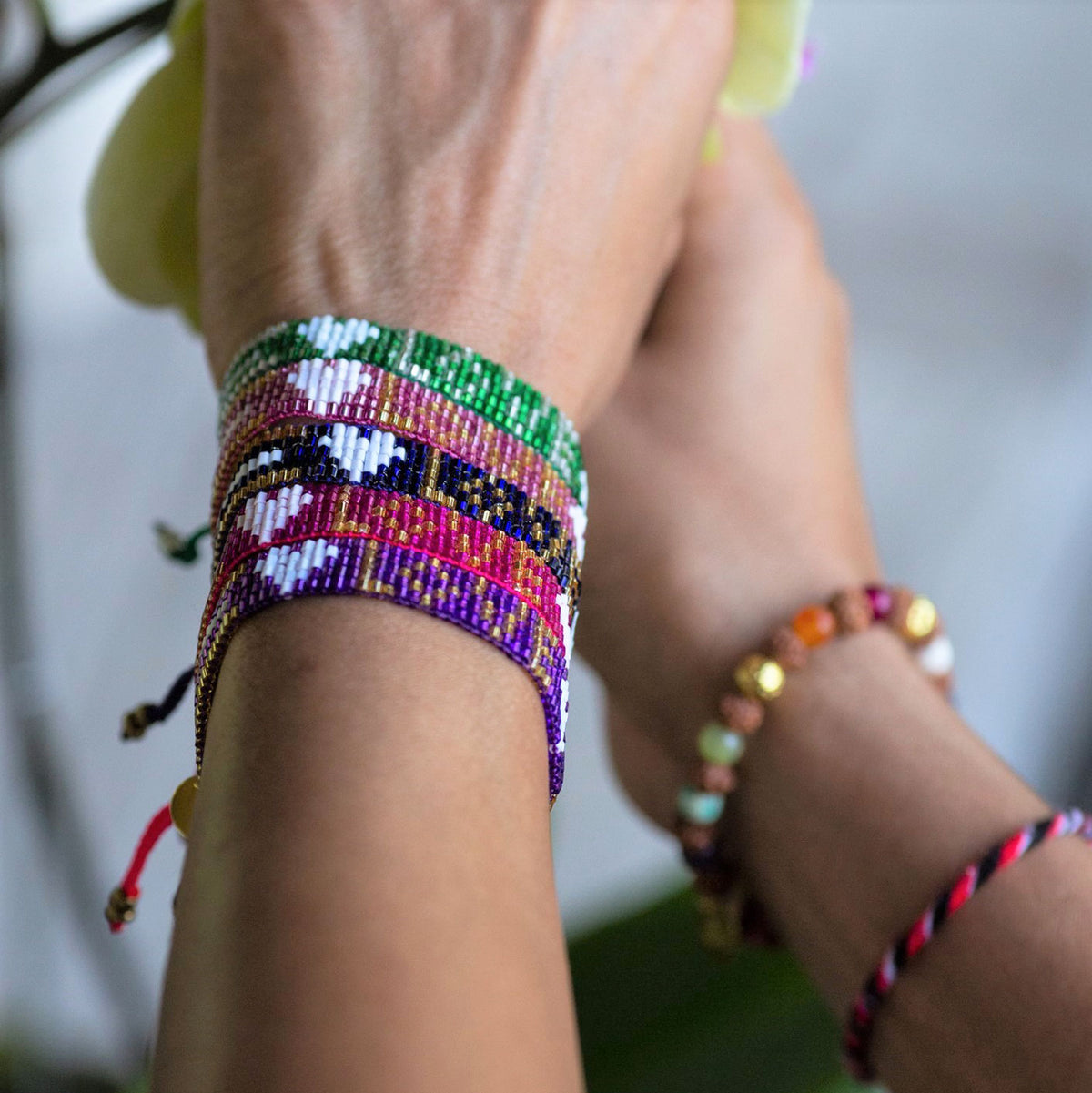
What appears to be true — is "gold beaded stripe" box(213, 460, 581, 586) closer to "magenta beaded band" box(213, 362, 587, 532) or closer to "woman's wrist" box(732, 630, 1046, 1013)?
"magenta beaded band" box(213, 362, 587, 532)

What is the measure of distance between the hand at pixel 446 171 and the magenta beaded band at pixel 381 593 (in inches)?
3.5

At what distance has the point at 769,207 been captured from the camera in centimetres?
58

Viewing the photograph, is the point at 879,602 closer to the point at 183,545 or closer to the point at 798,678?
the point at 798,678

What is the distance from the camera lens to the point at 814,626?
1.59 ft

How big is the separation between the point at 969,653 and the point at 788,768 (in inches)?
26.5

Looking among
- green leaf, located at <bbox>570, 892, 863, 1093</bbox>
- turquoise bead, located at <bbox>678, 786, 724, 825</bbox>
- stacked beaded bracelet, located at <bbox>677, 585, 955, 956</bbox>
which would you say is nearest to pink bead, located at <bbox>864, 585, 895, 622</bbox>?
stacked beaded bracelet, located at <bbox>677, 585, 955, 956</bbox>

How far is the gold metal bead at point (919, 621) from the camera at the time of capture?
1.63 ft

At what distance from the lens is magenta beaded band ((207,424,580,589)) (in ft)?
0.87

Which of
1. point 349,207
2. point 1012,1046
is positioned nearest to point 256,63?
point 349,207

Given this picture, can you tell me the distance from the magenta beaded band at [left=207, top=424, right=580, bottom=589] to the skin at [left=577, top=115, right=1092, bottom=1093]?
0.22 metres

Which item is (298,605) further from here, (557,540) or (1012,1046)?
(1012,1046)

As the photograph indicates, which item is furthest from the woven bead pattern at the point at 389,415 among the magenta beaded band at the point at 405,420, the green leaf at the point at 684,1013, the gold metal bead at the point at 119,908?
the green leaf at the point at 684,1013

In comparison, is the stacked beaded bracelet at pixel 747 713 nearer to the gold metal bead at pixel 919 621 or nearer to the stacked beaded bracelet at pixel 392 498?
the gold metal bead at pixel 919 621

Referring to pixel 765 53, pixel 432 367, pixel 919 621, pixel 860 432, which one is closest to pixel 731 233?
pixel 765 53
